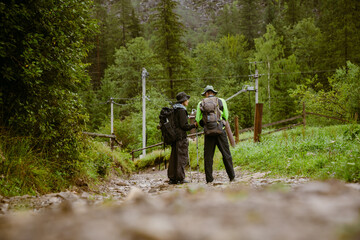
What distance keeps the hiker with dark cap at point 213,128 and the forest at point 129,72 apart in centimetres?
270

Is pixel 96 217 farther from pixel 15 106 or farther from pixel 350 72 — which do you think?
pixel 350 72

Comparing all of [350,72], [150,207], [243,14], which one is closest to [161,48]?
[350,72]

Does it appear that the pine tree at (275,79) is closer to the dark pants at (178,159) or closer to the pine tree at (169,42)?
the pine tree at (169,42)

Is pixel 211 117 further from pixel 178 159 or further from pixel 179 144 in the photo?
pixel 178 159

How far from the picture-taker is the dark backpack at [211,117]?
6.18 m

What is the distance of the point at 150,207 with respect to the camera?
1798 mm

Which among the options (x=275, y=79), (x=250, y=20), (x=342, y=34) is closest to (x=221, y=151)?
(x=275, y=79)

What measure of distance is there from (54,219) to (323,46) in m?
39.5

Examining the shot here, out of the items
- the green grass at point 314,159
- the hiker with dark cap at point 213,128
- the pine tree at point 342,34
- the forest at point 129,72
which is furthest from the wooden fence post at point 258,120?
the pine tree at point 342,34

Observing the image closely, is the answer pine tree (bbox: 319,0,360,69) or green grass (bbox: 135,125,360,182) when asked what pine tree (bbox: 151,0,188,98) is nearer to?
pine tree (bbox: 319,0,360,69)

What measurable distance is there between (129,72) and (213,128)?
115ft

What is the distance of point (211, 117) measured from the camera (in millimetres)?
6227

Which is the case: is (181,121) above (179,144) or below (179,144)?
above

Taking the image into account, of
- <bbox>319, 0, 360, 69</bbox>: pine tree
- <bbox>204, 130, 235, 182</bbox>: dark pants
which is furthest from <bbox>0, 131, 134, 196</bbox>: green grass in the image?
<bbox>319, 0, 360, 69</bbox>: pine tree
